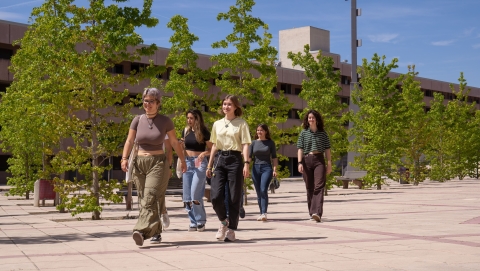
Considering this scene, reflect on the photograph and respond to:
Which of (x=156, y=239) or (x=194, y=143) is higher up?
(x=194, y=143)

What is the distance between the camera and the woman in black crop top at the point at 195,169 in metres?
11.5

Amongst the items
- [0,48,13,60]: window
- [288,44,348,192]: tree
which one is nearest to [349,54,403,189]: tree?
[288,44,348,192]: tree

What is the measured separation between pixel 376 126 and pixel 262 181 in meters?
20.7

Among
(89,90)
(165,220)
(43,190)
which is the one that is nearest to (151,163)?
(165,220)

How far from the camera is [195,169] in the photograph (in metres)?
11.6

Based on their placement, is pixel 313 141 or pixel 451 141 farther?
pixel 451 141

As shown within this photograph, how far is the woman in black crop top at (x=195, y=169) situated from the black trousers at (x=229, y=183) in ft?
4.50

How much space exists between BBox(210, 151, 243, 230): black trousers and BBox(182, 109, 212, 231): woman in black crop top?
4.50 ft

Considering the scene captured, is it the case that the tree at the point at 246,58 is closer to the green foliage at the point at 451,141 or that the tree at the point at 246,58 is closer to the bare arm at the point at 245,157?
the bare arm at the point at 245,157

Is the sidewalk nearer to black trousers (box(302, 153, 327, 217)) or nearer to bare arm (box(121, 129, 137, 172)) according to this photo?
Result: black trousers (box(302, 153, 327, 217))

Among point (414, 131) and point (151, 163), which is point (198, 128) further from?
point (414, 131)

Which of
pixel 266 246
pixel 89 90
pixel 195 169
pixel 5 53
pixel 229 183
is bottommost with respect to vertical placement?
pixel 266 246

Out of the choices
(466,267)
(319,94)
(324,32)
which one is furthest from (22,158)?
(324,32)

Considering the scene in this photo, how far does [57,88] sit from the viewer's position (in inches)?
595
